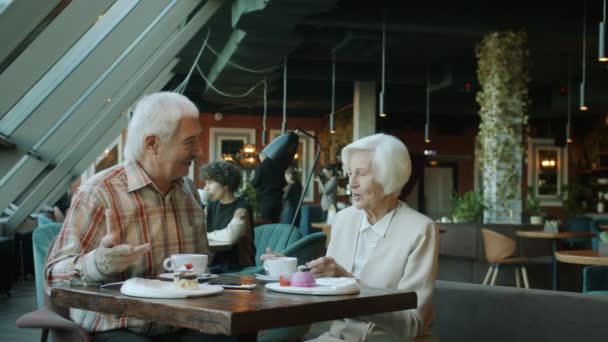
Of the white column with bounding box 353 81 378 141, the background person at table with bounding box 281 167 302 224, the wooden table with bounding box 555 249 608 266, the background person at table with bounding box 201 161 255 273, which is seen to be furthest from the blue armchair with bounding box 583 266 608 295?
the white column with bounding box 353 81 378 141

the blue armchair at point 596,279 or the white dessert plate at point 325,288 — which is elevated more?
the white dessert plate at point 325,288

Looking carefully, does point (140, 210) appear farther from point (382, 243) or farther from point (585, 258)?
point (585, 258)

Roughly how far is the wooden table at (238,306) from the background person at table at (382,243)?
0.30 metres

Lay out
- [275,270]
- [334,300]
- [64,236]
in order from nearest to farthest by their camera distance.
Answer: [334,300], [275,270], [64,236]

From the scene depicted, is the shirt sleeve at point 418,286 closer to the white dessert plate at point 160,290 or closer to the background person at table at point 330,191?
the white dessert plate at point 160,290

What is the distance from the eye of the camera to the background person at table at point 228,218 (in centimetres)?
478

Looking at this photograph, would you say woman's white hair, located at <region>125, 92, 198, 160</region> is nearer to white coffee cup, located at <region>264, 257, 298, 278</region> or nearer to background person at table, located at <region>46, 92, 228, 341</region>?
background person at table, located at <region>46, 92, 228, 341</region>

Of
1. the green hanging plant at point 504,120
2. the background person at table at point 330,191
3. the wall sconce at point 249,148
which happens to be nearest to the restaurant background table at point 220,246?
the green hanging plant at point 504,120

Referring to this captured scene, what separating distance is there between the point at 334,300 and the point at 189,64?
12.1 metres

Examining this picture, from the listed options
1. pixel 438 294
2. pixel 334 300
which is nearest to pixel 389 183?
pixel 438 294

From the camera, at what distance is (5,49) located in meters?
4.03

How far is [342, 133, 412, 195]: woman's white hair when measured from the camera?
2.57 m

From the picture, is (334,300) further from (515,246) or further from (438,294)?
(515,246)

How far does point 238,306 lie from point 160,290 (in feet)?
0.83
